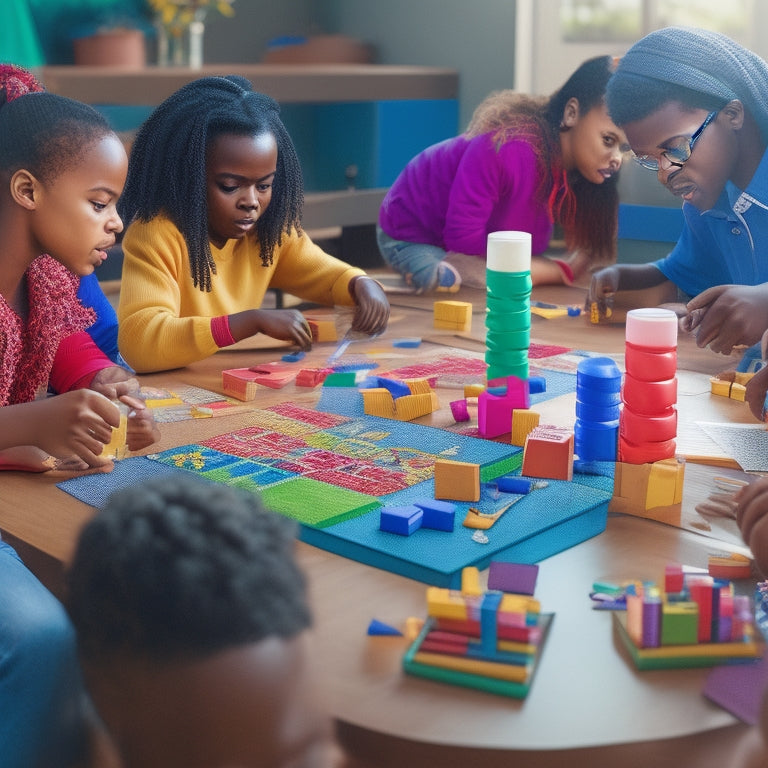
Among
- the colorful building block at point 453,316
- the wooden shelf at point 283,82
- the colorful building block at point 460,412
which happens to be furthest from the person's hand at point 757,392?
the wooden shelf at point 283,82

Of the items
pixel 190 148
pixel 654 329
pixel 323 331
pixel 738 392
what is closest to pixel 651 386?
pixel 654 329

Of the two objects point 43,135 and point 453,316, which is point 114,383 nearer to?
point 43,135

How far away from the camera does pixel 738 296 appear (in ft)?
4.40

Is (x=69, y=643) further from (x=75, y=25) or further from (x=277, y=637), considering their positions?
(x=75, y=25)

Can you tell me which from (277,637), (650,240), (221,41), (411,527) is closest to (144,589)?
(277,637)

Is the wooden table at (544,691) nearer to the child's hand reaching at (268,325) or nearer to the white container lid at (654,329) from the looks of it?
the white container lid at (654,329)

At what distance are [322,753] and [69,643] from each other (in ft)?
0.47

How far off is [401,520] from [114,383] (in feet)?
1.56

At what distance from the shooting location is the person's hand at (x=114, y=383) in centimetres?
105

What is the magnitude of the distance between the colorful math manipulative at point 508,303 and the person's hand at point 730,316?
302 mm

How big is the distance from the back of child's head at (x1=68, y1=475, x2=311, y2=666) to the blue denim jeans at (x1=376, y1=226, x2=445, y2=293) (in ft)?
5.24

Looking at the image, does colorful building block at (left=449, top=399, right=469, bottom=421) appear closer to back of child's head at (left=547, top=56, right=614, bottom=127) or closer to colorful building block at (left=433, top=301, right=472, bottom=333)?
colorful building block at (left=433, top=301, right=472, bottom=333)

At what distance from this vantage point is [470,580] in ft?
2.36

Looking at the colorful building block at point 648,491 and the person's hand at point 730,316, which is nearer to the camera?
the colorful building block at point 648,491
